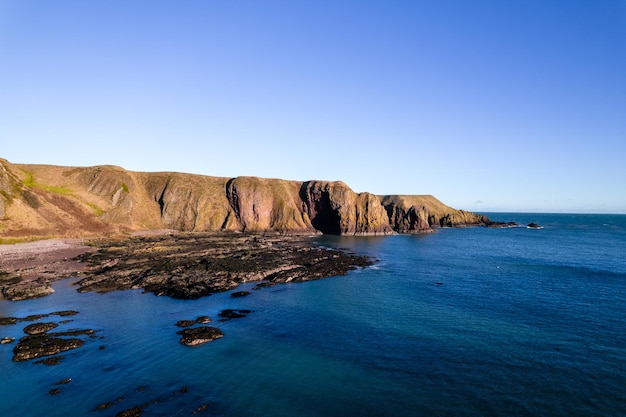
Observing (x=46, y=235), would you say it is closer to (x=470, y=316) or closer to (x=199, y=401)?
(x=199, y=401)

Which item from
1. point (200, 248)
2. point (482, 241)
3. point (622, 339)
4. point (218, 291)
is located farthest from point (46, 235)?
point (482, 241)

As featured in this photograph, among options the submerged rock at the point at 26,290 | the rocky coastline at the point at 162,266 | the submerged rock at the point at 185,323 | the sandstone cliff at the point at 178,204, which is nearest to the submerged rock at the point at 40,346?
the submerged rock at the point at 185,323

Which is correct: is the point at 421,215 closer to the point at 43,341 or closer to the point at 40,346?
the point at 43,341

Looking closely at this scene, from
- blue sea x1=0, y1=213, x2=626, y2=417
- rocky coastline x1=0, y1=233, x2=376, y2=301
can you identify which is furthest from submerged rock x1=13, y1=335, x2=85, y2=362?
rocky coastline x1=0, y1=233, x2=376, y2=301

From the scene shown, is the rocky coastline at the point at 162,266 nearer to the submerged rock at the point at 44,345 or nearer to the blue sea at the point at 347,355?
the blue sea at the point at 347,355

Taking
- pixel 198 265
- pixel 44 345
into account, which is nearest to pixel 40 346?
pixel 44 345

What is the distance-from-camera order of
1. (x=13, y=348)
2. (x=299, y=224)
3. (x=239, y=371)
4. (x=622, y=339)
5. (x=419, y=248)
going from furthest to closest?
(x=299, y=224)
(x=419, y=248)
(x=622, y=339)
(x=13, y=348)
(x=239, y=371)
